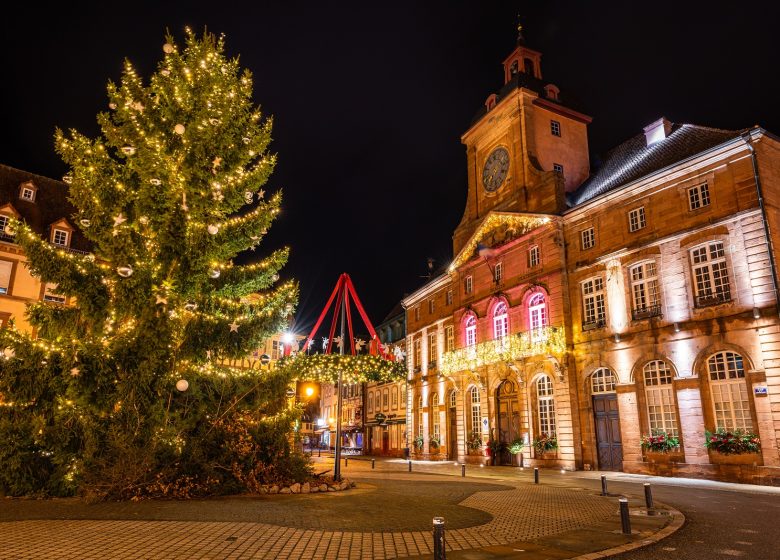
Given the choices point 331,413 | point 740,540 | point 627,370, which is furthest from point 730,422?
point 331,413

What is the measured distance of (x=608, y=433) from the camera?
82.0ft

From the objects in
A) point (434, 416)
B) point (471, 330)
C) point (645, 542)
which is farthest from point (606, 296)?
point (434, 416)

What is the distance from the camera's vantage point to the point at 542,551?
7.89 metres

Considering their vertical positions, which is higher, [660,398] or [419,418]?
[660,398]

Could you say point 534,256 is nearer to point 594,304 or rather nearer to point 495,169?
point 594,304

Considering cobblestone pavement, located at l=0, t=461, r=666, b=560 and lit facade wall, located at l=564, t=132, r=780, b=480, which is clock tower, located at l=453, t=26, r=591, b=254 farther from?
cobblestone pavement, located at l=0, t=461, r=666, b=560

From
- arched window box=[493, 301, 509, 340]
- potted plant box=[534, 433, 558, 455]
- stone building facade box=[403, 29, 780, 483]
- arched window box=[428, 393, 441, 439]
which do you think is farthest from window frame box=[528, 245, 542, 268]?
arched window box=[428, 393, 441, 439]

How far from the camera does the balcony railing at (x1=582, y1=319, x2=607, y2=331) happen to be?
1009 inches

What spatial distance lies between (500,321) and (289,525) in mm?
25122

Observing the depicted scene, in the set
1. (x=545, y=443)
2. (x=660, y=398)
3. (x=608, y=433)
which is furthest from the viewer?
(x=545, y=443)

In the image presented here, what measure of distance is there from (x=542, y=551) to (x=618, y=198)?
21.3 m

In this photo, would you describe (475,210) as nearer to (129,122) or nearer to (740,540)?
(129,122)

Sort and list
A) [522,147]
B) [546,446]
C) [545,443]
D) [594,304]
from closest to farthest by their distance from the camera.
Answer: [594,304], [546,446], [545,443], [522,147]

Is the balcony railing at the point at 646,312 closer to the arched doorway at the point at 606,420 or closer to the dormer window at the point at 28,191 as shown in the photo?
the arched doorway at the point at 606,420
